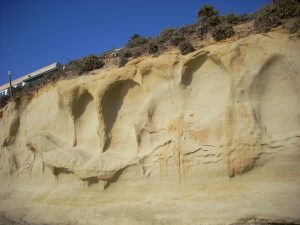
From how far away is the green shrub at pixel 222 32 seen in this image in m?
9.74

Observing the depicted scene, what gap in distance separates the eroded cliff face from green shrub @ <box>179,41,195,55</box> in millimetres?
232

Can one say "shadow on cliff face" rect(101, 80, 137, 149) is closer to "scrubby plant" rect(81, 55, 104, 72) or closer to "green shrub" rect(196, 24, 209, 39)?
"scrubby plant" rect(81, 55, 104, 72)

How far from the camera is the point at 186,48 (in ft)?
33.2

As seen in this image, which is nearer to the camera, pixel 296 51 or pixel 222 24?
pixel 296 51

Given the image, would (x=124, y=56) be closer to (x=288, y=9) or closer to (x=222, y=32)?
(x=222, y=32)

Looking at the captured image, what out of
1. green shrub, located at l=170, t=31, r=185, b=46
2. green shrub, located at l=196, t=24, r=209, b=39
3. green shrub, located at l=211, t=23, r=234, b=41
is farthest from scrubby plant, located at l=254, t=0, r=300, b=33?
green shrub, located at l=170, t=31, r=185, b=46

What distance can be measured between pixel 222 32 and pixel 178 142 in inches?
132

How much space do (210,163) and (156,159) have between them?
5.51ft

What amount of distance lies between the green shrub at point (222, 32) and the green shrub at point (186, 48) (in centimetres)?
71

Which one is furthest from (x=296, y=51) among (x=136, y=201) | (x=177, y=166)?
(x=136, y=201)

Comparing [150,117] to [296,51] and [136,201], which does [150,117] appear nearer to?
Result: [136,201]

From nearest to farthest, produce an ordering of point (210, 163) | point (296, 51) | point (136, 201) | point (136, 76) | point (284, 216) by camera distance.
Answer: point (284, 216), point (296, 51), point (210, 163), point (136, 201), point (136, 76)

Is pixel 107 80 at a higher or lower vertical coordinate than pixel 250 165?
higher

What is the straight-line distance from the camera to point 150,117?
10.3 m
